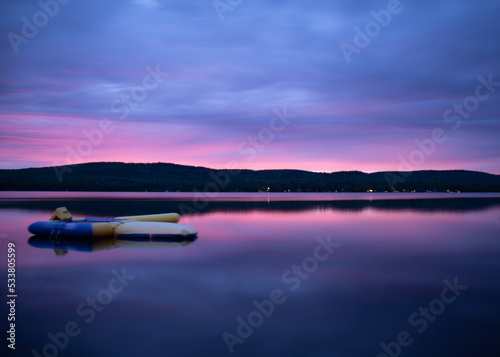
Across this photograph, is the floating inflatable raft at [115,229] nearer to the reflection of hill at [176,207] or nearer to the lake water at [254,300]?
the lake water at [254,300]

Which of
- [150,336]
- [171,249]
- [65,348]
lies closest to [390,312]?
[150,336]

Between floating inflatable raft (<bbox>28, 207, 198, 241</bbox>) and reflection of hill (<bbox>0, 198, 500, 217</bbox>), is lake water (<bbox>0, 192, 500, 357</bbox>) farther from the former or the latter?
reflection of hill (<bbox>0, 198, 500, 217</bbox>)

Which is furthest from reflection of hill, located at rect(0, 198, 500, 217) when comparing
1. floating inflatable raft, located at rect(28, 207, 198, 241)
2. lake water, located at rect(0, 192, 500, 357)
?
lake water, located at rect(0, 192, 500, 357)

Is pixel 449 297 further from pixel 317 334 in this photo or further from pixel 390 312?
pixel 317 334

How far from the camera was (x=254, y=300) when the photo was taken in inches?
352

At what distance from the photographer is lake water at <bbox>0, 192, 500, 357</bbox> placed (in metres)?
6.61

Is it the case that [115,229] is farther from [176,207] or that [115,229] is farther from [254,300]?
[176,207]

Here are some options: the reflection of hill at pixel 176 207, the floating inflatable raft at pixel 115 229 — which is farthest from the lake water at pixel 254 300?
the reflection of hill at pixel 176 207

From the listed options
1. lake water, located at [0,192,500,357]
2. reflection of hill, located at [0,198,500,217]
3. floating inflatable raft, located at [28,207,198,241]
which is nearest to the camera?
lake water, located at [0,192,500,357]

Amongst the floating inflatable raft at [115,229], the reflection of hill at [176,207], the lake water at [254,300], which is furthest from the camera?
the reflection of hill at [176,207]

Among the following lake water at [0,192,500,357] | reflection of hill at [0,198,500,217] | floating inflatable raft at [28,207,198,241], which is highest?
reflection of hill at [0,198,500,217]

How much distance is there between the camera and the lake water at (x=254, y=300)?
260 inches

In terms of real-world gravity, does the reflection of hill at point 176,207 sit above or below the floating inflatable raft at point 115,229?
above

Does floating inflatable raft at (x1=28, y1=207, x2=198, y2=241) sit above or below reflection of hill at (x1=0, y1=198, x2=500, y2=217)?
below
